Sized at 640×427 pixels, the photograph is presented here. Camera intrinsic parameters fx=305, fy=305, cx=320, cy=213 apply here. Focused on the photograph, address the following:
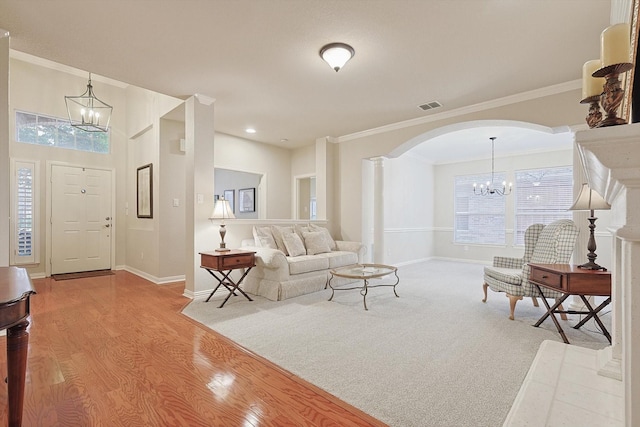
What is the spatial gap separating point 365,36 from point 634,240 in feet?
8.37

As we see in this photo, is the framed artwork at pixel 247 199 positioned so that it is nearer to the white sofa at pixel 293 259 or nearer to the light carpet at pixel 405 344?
the white sofa at pixel 293 259

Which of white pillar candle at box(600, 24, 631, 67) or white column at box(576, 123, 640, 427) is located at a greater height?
white pillar candle at box(600, 24, 631, 67)


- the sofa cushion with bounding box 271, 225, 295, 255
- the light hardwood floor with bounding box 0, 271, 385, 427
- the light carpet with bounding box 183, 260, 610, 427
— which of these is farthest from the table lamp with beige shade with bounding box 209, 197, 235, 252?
the light hardwood floor with bounding box 0, 271, 385, 427

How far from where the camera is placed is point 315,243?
16.3 ft

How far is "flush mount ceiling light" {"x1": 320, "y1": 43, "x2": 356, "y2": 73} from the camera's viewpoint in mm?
2828

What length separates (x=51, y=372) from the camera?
2.12m

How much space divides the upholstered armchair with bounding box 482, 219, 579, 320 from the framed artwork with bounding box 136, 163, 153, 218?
17.4ft

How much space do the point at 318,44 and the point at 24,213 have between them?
5805 millimetres

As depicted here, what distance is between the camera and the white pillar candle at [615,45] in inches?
36.8

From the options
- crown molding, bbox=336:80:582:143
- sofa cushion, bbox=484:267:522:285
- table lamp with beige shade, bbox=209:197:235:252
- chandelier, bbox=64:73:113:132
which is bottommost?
sofa cushion, bbox=484:267:522:285

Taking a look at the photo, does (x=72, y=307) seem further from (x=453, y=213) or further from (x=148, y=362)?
(x=453, y=213)

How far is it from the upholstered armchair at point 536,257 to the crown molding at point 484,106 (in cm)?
160

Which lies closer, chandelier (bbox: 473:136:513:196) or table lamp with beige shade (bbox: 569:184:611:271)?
table lamp with beige shade (bbox: 569:184:611:271)

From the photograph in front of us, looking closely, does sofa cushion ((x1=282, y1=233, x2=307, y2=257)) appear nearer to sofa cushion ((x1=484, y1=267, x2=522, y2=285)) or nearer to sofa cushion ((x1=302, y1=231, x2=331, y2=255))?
sofa cushion ((x1=302, y1=231, x2=331, y2=255))
